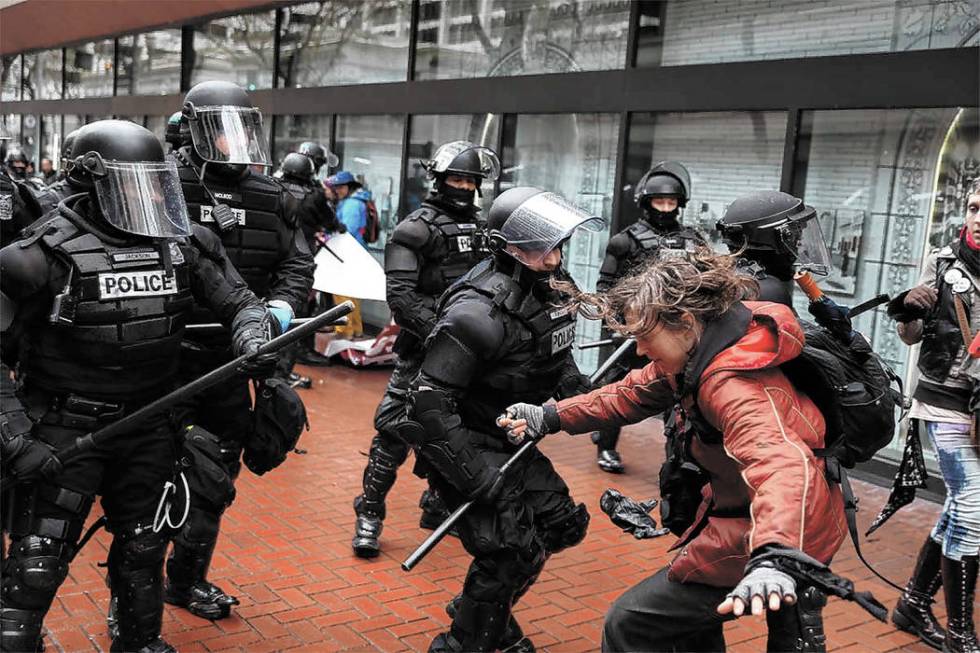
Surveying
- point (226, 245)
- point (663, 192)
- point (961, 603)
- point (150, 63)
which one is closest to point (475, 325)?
point (226, 245)

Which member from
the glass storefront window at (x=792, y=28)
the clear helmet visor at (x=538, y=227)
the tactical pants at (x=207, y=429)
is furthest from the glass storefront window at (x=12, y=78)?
the clear helmet visor at (x=538, y=227)

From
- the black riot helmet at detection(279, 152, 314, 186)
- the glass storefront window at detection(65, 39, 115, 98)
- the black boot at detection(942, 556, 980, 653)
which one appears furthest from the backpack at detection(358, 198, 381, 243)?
the glass storefront window at detection(65, 39, 115, 98)

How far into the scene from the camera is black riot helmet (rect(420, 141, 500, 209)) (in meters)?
5.74

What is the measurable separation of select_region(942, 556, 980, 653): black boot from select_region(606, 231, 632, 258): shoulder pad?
2956 mm

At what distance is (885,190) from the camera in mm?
7355

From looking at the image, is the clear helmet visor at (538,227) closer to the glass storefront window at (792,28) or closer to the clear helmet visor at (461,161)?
the clear helmet visor at (461,161)

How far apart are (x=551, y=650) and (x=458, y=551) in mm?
1282

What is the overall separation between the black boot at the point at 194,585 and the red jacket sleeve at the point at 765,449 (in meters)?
2.65

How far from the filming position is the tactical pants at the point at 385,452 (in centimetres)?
542

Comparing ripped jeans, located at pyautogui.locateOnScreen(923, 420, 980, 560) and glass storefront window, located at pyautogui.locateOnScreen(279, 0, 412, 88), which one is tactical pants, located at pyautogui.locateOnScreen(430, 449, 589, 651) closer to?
ripped jeans, located at pyautogui.locateOnScreen(923, 420, 980, 560)

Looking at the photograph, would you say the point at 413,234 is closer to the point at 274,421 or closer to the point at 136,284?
the point at 274,421

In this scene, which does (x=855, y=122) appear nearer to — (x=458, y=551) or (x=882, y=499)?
(x=882, y=499)

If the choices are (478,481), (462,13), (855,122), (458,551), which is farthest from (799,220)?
(462,13)

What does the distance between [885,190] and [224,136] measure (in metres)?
4.88
